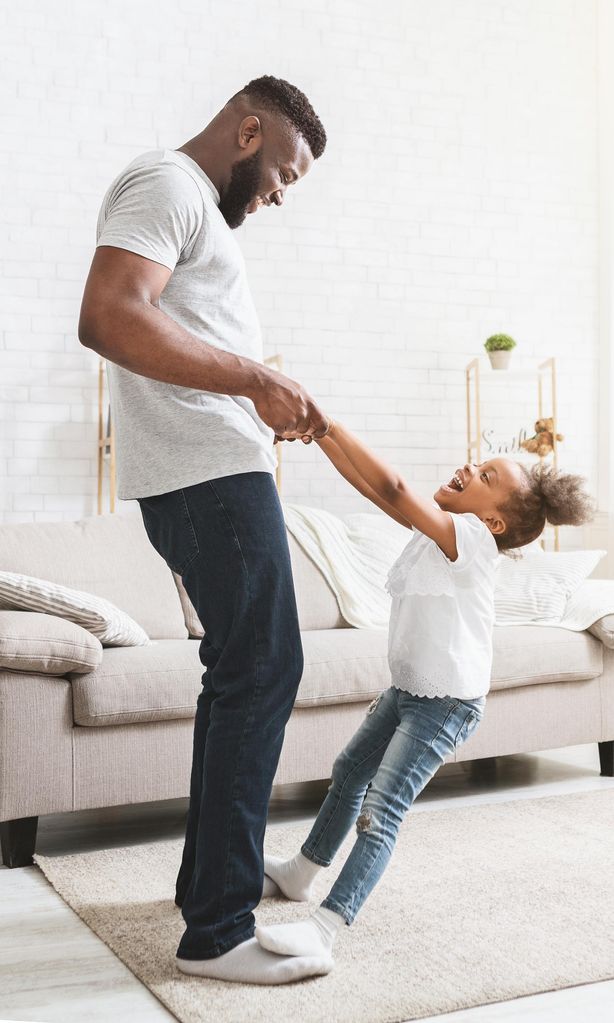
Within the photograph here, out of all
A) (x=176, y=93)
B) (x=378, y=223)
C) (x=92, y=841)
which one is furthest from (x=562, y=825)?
(x=176, y=93)

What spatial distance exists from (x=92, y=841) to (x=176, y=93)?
9.68ft

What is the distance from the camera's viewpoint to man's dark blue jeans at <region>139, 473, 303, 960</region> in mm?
1579

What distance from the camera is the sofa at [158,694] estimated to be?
2381mm

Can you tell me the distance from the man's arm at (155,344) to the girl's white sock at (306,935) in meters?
0.80

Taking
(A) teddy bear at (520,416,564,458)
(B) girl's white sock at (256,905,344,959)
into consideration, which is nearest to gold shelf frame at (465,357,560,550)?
(A) teddy bear at (520,416,564,458)

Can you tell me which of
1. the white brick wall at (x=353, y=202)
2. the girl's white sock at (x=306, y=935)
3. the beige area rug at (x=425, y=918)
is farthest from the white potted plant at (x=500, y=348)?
the girl's white sock at (x=306, y=935)

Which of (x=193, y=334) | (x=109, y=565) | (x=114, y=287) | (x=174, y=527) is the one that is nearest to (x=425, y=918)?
(x=174, y=527)

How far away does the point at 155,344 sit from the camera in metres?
1.44

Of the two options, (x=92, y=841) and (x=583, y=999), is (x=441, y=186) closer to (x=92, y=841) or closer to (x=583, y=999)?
(x=92, y=841)

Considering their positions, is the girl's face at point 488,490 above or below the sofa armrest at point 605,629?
above

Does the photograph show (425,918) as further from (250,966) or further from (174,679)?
(174,679)

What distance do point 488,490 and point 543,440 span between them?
2.57 meters

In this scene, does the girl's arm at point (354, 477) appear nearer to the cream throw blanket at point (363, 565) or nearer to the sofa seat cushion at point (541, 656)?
the sofa seat cushion at point (541, 656)

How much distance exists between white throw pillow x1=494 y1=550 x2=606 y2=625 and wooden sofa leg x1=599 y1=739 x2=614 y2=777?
0.41 m
